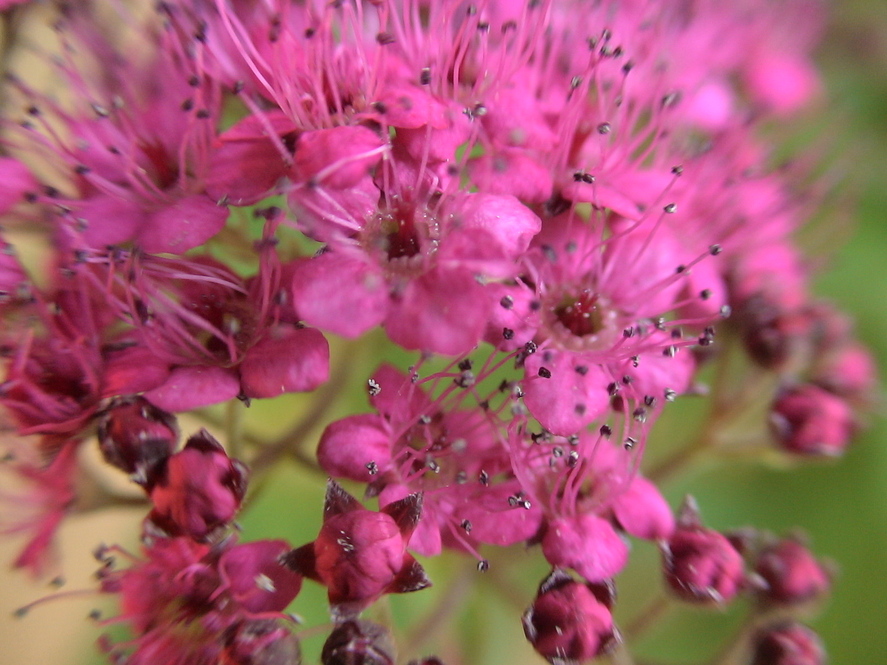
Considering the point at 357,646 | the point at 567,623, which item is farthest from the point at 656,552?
the point at 357,646

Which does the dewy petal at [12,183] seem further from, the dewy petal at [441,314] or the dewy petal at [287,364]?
the dewy petal at [441,314]

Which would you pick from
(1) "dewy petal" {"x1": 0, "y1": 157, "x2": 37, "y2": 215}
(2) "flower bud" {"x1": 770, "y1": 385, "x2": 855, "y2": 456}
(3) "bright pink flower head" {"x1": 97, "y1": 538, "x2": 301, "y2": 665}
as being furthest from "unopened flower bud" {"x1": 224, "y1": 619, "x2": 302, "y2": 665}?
(2) "flower bud" {"x1": 770, "y1": 385, "x2": 855, "y2": 456}

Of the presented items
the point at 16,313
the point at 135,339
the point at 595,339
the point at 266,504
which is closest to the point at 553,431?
the point at 595,339

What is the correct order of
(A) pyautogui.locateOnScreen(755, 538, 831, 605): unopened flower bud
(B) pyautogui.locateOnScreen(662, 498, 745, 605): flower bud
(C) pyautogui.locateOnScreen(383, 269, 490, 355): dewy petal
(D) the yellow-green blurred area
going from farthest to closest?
(D) the yellow-green blurred area → (A) pyautogui.locateOnScreen(755, 538, 831, 605): unopened flower bud → (B) pyautogui.locateOnScreen(662, 498, 745, 605): flower bud → (C) pyautogui.locateOnScreen(383, 269, 490, 355): dewy petal

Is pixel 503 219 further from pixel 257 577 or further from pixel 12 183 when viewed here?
pixel 12 183

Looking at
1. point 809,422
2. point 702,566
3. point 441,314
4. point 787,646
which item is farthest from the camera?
point 809,422

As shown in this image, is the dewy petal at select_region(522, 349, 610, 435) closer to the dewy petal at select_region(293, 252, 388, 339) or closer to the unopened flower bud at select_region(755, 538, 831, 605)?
the dewy petal at select_region(293, 252, 388, 339)

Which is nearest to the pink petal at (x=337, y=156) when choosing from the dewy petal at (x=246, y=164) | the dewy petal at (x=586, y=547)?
the dewy petal at (x=246, y=164)
